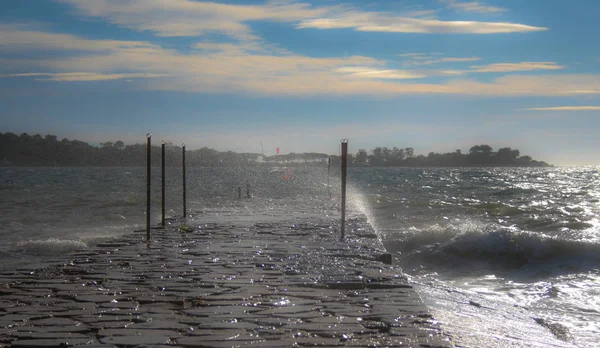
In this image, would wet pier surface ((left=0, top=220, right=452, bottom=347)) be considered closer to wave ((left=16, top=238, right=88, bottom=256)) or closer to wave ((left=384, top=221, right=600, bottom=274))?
wave ((left=16, top=238, right=88, bottom=256))

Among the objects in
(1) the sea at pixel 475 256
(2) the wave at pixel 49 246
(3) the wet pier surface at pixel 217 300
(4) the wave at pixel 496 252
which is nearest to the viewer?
(3) the wet pier surface at pixel 217 300

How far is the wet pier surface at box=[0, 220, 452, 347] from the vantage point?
14.9ft

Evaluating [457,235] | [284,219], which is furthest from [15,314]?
[457,235]

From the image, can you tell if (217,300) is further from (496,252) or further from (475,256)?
(496,252)

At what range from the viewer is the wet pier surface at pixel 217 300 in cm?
454

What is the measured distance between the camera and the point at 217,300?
5.65 meters

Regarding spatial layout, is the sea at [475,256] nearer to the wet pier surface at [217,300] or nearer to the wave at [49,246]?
the wave at [49,246]

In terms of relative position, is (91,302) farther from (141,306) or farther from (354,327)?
(354,327)

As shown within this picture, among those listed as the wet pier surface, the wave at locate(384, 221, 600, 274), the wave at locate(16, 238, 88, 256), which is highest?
the wet pier surface

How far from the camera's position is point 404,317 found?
16.6 feet

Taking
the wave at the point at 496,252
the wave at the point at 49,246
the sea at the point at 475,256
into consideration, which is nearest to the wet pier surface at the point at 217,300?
the sea at the point at 475,256

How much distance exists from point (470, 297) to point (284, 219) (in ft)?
19.0

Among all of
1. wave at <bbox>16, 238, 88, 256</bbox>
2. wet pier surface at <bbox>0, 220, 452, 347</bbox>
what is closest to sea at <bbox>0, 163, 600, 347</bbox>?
wave at <bbox>16, 238, 88, 256</bbox>

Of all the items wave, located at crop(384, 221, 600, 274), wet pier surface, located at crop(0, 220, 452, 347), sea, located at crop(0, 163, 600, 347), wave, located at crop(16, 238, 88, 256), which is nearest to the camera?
wet pier surface, located at crop(0, 220, 452, 347)
